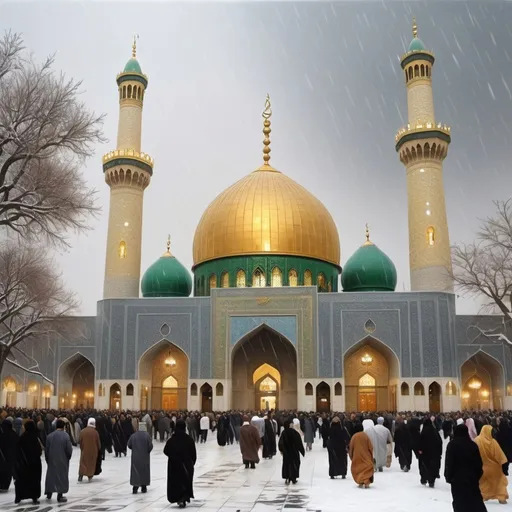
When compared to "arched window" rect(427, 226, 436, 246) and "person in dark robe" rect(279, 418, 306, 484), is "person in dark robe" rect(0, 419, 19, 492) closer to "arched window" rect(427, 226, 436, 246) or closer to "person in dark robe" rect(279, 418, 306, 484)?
"person in dark robe" rect(279, 418, 306, 484)

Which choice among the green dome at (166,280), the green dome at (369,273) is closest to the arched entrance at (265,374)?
the green dome at (369,273)

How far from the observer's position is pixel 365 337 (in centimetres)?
2492

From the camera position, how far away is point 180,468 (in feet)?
23.3

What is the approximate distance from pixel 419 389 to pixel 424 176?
8.23m

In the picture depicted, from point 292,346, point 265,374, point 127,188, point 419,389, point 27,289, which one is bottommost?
point 419,389

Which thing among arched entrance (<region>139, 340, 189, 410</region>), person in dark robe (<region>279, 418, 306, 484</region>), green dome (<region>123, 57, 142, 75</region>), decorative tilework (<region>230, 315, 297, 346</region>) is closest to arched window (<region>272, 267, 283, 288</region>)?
decorative tilework (<region>230, 315, 297, 346</region>)

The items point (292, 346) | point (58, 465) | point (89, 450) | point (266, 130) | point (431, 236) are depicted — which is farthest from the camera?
point (266, 130)

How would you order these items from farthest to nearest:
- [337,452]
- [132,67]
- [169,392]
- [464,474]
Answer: [132,67] < [169,392] < [337,452] < [464,474]

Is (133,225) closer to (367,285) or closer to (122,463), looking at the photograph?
(367,285)

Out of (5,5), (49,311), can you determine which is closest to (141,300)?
(49,311)

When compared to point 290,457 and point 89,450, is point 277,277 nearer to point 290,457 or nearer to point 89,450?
point 290,457

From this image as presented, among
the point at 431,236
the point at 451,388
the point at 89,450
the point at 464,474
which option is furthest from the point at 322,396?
the point at 464,474

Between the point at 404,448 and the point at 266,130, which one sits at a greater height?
the point at 266,130

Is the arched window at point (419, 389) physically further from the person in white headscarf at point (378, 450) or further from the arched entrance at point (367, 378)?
the person in white headscarf at point (378, 450)
